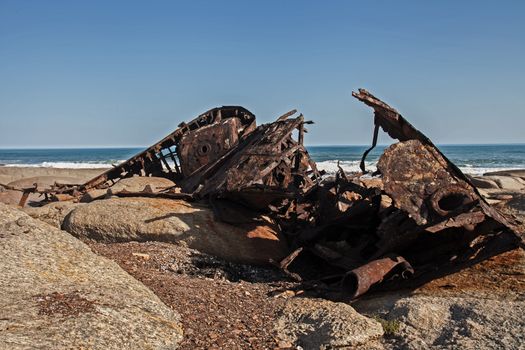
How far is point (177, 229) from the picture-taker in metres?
Answer: 7.67

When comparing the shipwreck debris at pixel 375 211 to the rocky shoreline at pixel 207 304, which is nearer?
the rocky shoreline at pixel 207 304

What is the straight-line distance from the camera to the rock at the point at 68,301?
371 cm

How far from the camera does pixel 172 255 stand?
704cm

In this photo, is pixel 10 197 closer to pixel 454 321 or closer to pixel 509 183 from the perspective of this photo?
pixel 454 321

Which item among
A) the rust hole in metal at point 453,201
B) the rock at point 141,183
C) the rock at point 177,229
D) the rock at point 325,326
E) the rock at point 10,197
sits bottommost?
the rock at point 325,326

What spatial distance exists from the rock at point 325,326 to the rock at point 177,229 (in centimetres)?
220

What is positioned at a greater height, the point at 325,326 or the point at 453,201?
the point at 453,201

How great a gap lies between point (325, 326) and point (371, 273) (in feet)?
3.18

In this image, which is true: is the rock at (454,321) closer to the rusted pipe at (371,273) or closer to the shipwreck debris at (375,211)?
the rusted pipe at (371,273)

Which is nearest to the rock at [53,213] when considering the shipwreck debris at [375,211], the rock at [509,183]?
the shipwreck debris at [375,211]

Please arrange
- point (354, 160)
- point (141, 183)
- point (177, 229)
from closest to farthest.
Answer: point (177, 229), point (141, 183), point (354, 160)

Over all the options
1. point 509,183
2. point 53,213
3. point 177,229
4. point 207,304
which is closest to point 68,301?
point 207,304

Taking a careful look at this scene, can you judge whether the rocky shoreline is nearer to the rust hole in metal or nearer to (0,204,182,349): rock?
(0,204,182,349): rock

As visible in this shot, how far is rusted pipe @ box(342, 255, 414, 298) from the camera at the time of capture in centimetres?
524
